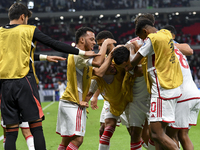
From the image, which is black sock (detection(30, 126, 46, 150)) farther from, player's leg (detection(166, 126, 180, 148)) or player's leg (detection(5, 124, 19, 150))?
player's leg (detection(166, 126, 180, 148))

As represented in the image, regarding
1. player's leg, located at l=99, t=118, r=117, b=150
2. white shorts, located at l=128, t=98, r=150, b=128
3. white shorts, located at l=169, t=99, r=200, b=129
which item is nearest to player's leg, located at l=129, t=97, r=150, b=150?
white shorts, located at l=128, t=98, r=150, b=128

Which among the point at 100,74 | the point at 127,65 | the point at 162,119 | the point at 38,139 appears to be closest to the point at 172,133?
the point at 162,119

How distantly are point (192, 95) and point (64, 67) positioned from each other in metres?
28.7

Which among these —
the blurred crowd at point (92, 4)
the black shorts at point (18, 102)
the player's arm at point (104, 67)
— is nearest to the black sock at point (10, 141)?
the black shorts at point (18, 102)

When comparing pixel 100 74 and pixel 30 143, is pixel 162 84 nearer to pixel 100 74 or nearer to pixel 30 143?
pixel 100 74

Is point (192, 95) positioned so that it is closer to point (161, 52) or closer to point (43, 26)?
point (161, 52)

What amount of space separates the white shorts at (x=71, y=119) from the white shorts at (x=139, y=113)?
85 cm

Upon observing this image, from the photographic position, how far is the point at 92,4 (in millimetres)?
35375

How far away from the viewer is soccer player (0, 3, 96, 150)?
3.12m

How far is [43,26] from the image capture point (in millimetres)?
34406

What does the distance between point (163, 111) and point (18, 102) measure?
1722 mm

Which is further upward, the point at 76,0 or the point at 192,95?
the point at 76,0

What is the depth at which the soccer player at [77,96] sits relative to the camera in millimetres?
3594


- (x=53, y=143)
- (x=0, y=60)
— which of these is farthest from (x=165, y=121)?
(x=53, y=143)
